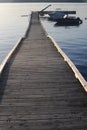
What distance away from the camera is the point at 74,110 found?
35.4 ft

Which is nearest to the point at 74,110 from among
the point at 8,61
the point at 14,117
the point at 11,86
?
the point at 14,117

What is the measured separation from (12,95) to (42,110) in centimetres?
182

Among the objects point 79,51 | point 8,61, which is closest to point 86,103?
point 8,61

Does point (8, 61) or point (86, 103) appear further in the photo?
point (8, 61)

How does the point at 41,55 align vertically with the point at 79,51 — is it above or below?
above

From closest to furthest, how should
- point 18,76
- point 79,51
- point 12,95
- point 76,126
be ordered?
point 76,126 → point 12,95 → point 18,76 → point 79,51

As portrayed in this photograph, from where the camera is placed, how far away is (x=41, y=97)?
39.5 feet

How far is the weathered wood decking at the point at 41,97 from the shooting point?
994 cm

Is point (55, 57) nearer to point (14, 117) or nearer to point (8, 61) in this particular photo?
point (8, 61)

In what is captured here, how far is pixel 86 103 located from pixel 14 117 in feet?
8.58

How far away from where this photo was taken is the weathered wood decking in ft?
32.6

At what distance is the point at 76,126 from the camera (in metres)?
9.69

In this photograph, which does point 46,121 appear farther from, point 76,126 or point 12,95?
point 12,95

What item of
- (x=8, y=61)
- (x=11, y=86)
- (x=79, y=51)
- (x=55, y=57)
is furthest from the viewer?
(x=79, y=51)
